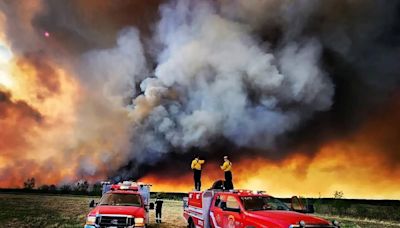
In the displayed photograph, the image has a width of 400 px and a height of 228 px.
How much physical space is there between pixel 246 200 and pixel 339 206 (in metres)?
38.9

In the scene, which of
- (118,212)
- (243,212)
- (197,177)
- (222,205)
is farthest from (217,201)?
(197,177)

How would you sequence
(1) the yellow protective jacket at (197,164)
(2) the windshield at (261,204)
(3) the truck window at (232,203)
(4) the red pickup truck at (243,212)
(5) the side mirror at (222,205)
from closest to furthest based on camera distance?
(4) the red pickup truck at (243,212), (2) the windshield at (261,204), (3) the truck window at (232,203), (5) the side mirror at (222,205), (1) the yellow protective jacket at (197,164)

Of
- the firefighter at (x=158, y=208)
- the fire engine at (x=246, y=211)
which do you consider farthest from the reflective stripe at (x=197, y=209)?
the firefighter at (x=158, y=208)

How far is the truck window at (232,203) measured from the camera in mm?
11453

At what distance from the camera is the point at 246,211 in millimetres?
10820

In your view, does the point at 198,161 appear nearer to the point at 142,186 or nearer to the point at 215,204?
the point at 142,186

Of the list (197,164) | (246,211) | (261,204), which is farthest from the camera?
(197,164)

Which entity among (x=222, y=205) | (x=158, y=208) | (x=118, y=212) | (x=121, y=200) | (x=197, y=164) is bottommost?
(x=118, y=212)

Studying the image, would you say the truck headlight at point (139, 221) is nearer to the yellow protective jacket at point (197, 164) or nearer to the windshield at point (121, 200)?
the windshield at point (121, 200)

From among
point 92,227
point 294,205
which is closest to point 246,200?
point 294,205

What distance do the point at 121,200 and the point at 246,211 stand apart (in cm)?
621

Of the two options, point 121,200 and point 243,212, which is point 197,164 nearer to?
point 121,200

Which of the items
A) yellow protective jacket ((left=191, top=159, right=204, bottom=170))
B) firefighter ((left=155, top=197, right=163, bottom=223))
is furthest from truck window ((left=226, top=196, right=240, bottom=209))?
firefighter ((left=155, top=197, right=163, bottom=223))

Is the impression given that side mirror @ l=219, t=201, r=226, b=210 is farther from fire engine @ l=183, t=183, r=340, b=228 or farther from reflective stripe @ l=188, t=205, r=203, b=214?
reflective stripe @ l=188, t=205, r=203, b=214
